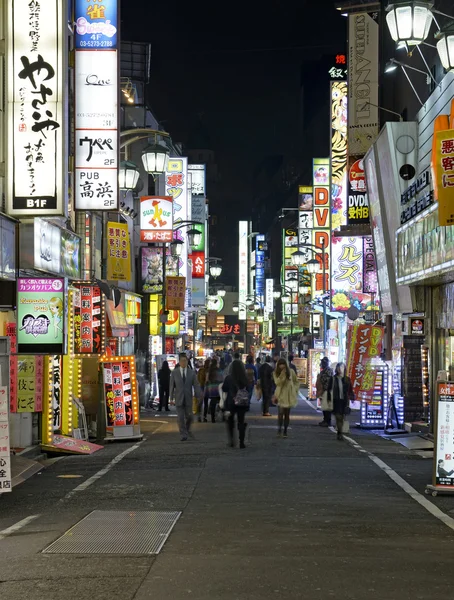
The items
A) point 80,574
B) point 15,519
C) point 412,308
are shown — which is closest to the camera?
point 80,574

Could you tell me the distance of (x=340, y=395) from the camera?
978 inches

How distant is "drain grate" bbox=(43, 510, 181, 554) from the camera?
977 cm

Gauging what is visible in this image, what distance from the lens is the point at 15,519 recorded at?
40.0 feet

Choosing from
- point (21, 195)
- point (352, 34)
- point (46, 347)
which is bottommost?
point (46, 347)

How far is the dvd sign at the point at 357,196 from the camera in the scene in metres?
35.9

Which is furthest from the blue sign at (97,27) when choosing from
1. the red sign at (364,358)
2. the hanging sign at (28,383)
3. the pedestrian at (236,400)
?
the red sign at (364,358)

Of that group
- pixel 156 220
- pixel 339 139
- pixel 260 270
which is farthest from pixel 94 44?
pixel 260 270

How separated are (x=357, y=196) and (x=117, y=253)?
8654 mm

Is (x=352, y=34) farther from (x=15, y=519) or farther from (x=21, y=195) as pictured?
(x=15, y=519)

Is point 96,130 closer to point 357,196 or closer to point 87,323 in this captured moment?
point 87,323

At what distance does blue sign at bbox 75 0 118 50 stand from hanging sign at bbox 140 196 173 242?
67.3 feet

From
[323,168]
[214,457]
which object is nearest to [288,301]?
[323,168]

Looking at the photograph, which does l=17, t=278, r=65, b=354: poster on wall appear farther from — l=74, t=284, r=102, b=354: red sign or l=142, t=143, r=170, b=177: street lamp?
l=142, t=143, r=170, b=177: street lamp

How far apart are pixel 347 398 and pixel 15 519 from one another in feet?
45.8
